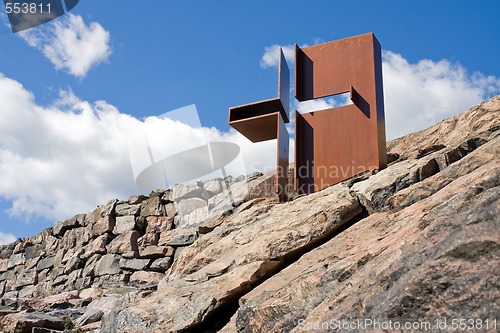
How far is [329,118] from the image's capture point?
6.60 metres

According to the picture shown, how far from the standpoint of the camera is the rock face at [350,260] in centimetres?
239

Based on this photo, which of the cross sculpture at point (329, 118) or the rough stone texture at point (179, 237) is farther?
the rough stone texture at point (179, 237)

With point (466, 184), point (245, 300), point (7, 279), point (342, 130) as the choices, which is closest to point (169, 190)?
point (342, 130)

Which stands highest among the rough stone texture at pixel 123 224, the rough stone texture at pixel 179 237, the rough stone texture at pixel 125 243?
the rough stone texture at pixel 123 224

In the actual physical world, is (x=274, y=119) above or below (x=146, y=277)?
above

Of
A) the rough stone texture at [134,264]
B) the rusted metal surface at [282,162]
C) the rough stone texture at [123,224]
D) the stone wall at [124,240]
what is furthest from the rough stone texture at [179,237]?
the rusted metal surface at [282,162]

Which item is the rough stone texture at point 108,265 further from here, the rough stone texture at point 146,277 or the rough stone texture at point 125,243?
the rough stone texture at point 146,277

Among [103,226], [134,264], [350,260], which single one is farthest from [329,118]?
[103,226]

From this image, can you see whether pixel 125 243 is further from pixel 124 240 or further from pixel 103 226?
pixel 103 226

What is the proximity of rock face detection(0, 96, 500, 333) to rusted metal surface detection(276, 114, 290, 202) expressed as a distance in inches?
11.5

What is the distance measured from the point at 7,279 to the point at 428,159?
41.4ft

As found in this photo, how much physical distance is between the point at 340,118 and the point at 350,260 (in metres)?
3.42

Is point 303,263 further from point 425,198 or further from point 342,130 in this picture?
point 342,130

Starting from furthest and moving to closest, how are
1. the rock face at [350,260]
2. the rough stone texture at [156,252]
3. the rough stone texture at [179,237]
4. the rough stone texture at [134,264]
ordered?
the rough stone texture at [134,264] → the rough stone texture at [156,252] → the rough stone texture at [179,237] → the rock face at [350,260]
